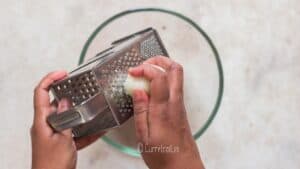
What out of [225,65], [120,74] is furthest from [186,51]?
[120,74]

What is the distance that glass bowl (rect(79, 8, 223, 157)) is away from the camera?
2.30ft

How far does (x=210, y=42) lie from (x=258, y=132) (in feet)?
0.60

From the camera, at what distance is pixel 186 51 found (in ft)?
2.34

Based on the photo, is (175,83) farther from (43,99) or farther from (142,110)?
(43,99)

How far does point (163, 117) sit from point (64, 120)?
12 centimetres

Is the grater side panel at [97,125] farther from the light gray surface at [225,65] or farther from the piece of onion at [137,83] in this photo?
the light gray surface at [225,65]

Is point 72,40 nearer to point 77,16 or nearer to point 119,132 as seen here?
point 77,16

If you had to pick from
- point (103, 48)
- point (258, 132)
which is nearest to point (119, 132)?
point (103, 48)

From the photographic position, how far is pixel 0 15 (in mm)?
764

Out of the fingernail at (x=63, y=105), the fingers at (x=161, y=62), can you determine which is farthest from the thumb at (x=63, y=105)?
the fingers at (x=161, y=62)

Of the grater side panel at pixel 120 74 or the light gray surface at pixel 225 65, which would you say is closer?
the grater side panel at pixel 120 74

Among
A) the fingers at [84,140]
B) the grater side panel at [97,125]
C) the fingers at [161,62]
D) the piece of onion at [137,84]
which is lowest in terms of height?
the fingers at [84,140]

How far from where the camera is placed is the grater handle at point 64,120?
491mm

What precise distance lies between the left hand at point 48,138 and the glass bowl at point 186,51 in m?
0.15
